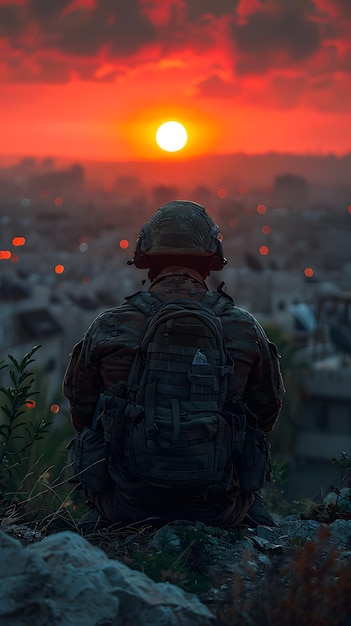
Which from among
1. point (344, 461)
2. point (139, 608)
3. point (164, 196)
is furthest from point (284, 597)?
point (164, 196)

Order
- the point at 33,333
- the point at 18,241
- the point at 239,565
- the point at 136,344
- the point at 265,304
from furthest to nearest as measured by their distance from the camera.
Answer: the point at 18,241
the point at 265,304
the point at 33,333
the point at 136,344
the point at 239,565

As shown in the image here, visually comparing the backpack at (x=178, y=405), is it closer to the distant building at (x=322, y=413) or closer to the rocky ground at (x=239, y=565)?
the rocky ground at (x=239, y=565)

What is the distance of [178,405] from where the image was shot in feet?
12.4

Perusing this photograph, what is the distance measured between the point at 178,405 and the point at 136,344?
0.33 meters

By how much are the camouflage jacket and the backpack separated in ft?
0.26

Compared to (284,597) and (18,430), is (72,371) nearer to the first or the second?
(284,597)

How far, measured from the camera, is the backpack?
377cm

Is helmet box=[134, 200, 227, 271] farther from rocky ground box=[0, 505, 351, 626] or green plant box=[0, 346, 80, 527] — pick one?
rocky ground box=[0, 505, 351, 626]

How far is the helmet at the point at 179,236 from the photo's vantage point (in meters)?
4.22

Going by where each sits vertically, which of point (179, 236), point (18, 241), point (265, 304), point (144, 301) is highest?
point (18, 241)

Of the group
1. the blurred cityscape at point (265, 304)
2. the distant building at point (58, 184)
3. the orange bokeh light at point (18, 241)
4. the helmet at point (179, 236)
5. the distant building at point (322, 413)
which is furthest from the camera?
the distant building at point (58, 184)

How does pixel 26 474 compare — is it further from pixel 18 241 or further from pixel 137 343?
pixel 18 241

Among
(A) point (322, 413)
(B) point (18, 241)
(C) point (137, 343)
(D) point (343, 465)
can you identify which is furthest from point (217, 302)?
(B) point (18, 241)

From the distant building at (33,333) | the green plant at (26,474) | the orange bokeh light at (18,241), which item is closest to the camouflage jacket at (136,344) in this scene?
the green plant at (26,474)
